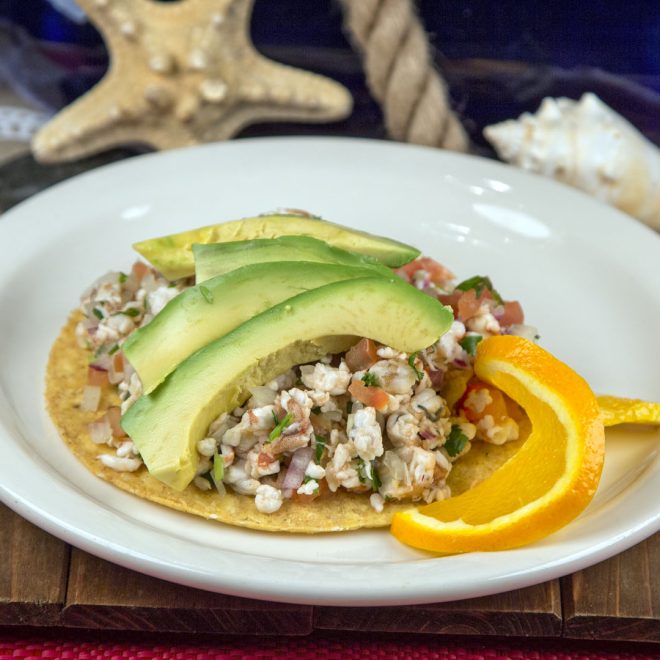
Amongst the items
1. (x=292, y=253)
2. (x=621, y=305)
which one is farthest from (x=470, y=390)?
(x=621, y=305)

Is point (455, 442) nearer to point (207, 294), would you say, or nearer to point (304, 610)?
point (304, 610)

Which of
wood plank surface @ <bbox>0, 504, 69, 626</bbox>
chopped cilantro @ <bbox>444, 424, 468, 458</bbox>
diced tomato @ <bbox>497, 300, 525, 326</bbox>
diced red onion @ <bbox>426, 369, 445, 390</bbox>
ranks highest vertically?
diced tomato @ <bbox>497, 300, 525, 326</bbox>

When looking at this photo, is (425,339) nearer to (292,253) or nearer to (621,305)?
(292,253)

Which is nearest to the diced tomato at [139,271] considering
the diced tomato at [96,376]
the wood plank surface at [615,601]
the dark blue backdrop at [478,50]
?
the diced tomato at [96,376]

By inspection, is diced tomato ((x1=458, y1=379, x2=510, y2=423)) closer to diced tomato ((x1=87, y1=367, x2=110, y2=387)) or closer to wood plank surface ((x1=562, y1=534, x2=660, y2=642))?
wood plank surface ((x1=562, y1=534, x2=660, y2=642))

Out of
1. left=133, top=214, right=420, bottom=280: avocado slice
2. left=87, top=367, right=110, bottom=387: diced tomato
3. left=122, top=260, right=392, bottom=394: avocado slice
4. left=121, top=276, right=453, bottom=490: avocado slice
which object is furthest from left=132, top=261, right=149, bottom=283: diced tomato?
left=121, top=276, right=453, bottom=490: avocado slice

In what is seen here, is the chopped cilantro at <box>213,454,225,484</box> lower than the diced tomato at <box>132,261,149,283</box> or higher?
higher
